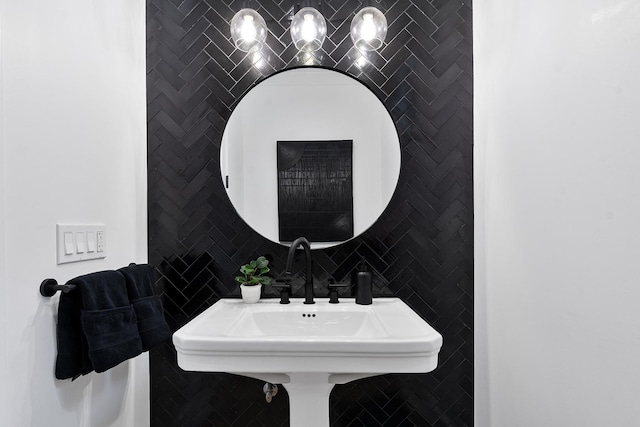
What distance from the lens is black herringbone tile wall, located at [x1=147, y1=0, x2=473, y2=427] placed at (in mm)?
1688

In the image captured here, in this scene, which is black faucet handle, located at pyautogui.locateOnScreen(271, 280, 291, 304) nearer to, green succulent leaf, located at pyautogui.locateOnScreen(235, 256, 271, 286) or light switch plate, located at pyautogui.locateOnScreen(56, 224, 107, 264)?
green succulent leaf, located at pyautogui.locateOnScreen(235, 256, 271, 286)

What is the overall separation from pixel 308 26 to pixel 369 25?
0.81ft

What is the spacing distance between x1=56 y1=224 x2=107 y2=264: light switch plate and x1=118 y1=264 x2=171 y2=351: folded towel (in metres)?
0.11

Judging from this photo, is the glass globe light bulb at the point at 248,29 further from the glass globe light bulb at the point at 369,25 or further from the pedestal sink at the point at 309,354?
the pedestal sink at the point at 309,354

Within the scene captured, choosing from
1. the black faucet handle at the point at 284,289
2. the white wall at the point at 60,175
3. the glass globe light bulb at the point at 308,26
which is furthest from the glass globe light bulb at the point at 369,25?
the black faucet handle at the point at 284,289

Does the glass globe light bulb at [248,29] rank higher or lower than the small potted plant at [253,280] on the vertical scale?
higher

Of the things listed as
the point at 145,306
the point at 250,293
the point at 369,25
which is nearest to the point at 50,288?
the point at 145,306

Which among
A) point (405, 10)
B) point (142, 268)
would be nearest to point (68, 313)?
point (142, 268)

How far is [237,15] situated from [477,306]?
1.58 metres

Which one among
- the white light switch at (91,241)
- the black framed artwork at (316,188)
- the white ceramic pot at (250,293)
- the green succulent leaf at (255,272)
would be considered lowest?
the white ceramic pot at (250,293)

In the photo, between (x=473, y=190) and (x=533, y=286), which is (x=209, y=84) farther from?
(x=533, y=286)

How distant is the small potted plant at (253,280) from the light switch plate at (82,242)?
1.69 ft

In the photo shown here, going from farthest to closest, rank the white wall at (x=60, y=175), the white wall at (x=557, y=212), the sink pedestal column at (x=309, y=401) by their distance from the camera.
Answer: the sink pedestal column at (x=309, y=401), the white wall at (x=60, y=175), the white wall at (x=557, y=212)

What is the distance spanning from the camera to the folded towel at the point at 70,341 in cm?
115
